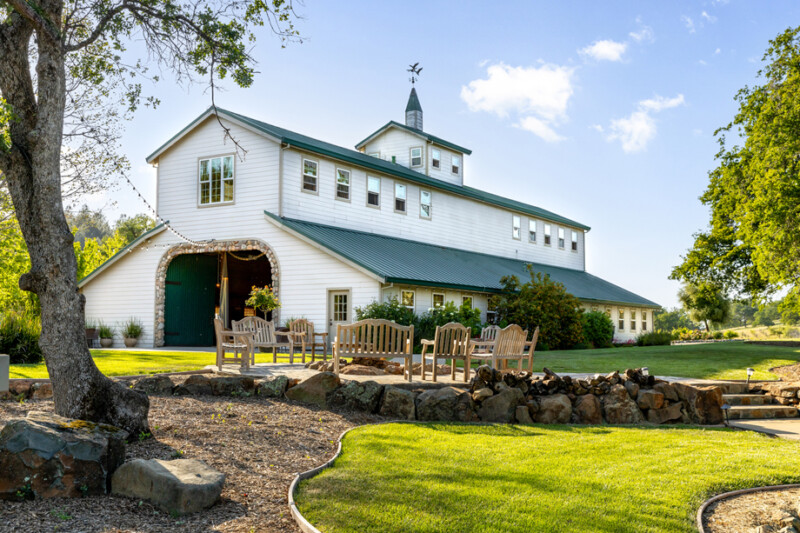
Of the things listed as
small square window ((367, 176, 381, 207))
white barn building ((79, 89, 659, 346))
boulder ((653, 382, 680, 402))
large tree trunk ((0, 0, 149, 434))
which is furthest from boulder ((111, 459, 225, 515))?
small square window ((367, 176, 381, 207))

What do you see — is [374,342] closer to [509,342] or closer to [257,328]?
[509,342]

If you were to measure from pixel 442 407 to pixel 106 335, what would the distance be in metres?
18.4

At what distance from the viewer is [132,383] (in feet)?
30.2

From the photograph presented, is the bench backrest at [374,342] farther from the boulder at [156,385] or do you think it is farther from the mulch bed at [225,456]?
the boulder at [156,385]

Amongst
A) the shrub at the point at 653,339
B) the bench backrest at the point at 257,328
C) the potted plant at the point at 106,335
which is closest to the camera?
the bench backrest at the point at 257,328

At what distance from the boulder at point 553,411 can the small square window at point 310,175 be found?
14353mm

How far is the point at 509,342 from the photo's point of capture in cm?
1018

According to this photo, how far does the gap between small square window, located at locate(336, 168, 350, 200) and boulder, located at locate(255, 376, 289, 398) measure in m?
14.0

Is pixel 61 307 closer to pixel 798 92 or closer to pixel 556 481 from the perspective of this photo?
pixel 556 481

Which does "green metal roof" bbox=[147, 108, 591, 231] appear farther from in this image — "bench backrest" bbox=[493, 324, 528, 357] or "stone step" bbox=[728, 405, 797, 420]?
"stone step" bbox=[728, 405, 797, 420]

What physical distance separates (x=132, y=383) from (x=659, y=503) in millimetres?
7082

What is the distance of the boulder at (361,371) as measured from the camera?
34.6 feet

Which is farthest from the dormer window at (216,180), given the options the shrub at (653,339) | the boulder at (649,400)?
the shrub at (653,339)

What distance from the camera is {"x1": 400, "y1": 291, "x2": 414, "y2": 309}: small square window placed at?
20.2 metres
